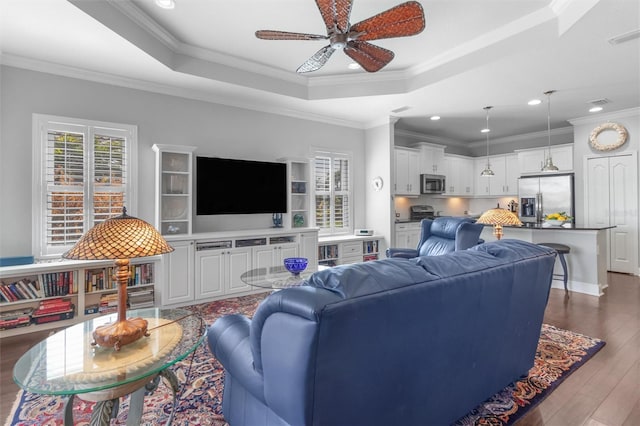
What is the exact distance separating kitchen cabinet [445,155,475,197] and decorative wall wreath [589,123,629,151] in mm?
2375

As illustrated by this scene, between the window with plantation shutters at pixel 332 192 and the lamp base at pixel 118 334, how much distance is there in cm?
430

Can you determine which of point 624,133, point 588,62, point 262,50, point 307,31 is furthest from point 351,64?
point 624,133

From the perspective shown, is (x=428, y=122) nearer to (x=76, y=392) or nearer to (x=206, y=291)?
(x=206, y=291)

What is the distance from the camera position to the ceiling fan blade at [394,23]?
2.16m

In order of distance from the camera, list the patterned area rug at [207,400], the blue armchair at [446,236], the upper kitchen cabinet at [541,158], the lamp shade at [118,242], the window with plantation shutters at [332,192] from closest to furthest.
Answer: the lamp shade at [118,242] < the patterned area rug at [207,400] < the blue armchair at [446,236] < the window with plantation shutters at [332,192] < the upper kitchen cabinet at [541,158]

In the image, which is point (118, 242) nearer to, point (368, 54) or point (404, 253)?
point (368, 54)

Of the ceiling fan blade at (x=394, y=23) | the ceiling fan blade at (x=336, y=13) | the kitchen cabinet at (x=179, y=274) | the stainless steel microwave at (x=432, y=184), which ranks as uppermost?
the ceiling fan blade at (x=336, y=13)

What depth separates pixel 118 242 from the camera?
1285mm

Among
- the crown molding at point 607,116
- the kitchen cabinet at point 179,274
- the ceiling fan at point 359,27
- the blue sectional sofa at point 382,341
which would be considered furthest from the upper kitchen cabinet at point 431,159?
the blue sectional sofa at point 382,341

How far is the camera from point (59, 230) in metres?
3.57

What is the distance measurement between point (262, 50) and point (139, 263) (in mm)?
2935

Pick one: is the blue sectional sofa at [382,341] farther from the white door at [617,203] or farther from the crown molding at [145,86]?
the white door at [617,203]

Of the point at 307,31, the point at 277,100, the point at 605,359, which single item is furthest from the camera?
the point at 277,100

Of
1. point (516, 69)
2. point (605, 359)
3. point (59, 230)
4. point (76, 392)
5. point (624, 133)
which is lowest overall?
point (605, 359)
